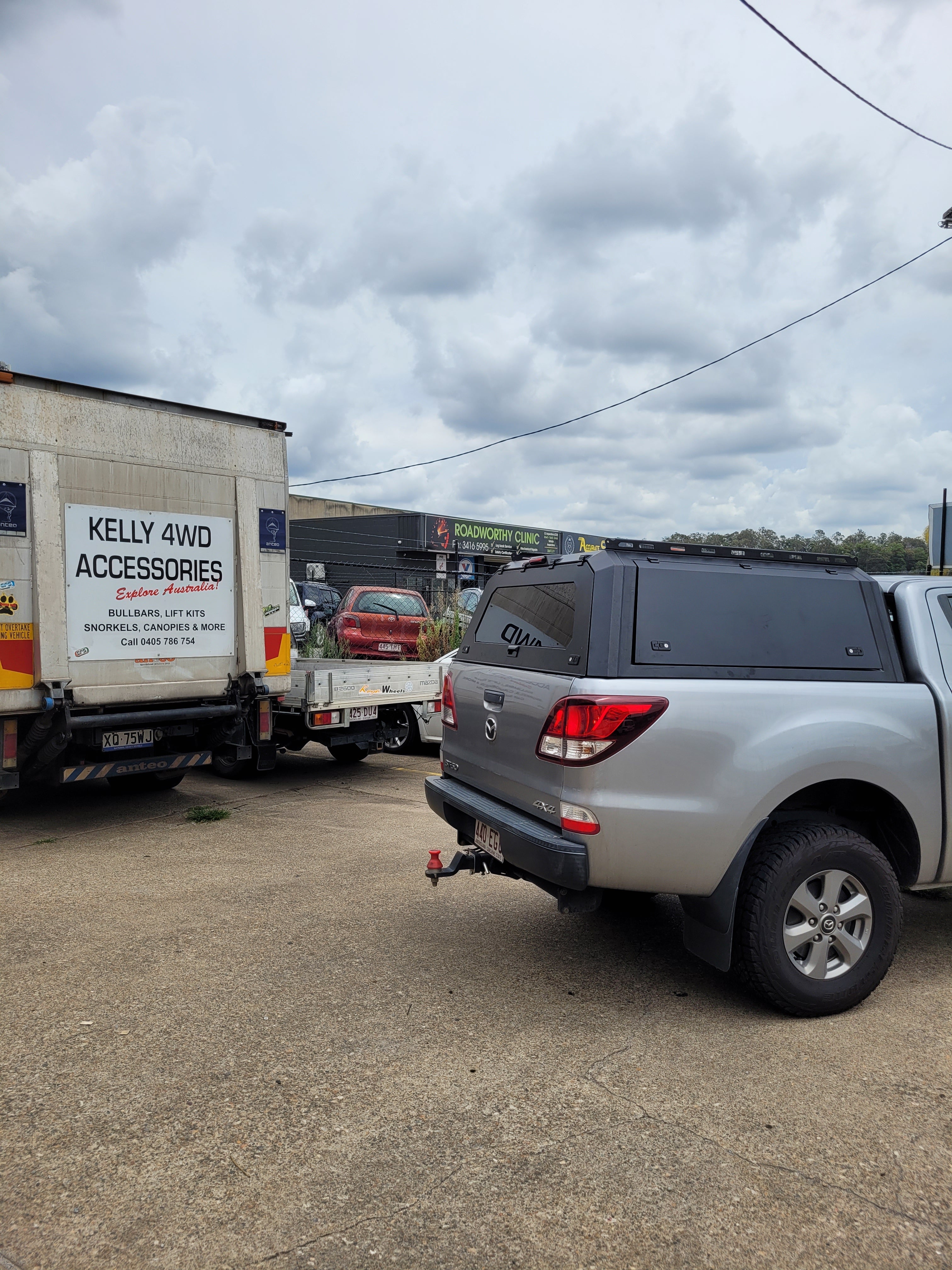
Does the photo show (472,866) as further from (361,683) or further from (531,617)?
(361,683)

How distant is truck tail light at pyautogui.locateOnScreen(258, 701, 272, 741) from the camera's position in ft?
27.7

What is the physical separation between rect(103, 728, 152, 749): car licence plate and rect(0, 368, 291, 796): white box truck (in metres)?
0.01

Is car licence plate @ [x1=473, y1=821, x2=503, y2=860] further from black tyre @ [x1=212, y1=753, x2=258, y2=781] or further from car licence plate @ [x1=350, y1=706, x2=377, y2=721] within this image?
black tyre @ [x1=212, y1=753, x2=258, y2=781]

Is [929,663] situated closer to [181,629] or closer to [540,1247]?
[540,1247]

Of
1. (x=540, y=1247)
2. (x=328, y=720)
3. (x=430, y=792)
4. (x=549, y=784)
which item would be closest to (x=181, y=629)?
(x=328, y=720)

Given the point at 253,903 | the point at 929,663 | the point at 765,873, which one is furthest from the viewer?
the point at 253,903

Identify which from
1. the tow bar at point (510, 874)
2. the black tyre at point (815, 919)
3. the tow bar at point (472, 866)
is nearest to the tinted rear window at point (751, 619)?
the black tyre at point (815, 919)

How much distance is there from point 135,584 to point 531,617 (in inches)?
163

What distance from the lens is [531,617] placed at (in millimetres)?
4555

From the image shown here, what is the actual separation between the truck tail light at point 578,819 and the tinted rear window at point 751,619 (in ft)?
2.05

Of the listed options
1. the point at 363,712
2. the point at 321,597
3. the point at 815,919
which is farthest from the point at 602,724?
the point at 321,597

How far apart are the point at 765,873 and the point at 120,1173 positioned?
247 cm

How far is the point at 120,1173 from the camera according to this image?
2867mm

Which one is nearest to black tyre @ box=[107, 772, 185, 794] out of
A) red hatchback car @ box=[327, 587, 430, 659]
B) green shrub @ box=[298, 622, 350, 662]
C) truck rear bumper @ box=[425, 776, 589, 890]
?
green shrub @ box=[298, 622, 350, 662]
